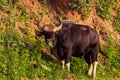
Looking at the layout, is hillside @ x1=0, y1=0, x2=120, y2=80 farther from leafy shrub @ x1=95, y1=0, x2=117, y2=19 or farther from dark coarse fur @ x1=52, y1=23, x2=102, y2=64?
dark coarse fur @ x1=52, y1=23, x2=102, y2=64

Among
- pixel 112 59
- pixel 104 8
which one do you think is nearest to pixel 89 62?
pixel 112 59

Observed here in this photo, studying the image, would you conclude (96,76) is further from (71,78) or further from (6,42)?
(6,42)

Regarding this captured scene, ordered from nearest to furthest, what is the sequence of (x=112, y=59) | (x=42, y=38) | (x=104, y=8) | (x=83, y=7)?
(x=42, y=38)
(x=112, y=59)
(x=83, y=7)
(x=104, y=8)

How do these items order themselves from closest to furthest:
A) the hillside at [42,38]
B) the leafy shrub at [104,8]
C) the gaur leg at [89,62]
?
the hillside at [42,38] → the gaur leg at [89,62] → the leafy shrub at [104,8]

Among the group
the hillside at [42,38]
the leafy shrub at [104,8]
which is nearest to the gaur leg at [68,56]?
the hillside at [42,38]

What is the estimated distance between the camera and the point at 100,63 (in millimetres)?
16625

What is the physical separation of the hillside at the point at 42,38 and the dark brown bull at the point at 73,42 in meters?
Answer: 0.33

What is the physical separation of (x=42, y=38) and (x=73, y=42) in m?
1.27

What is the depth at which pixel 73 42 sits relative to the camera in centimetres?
1477

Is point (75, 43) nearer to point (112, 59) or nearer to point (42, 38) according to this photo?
point (42, 38)

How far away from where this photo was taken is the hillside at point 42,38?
13.6 m

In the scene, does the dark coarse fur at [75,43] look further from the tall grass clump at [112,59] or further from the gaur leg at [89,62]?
the tall grass clump at [112,59]

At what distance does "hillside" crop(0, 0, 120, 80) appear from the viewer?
13.6 metres

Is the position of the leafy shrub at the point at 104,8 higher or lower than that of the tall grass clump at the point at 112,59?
higher
